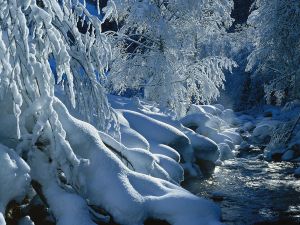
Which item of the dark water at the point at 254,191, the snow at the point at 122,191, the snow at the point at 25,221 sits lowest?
the dark water at the point at 254,191

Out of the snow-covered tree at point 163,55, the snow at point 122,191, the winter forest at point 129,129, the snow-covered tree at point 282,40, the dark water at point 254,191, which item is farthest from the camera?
the snow-covered tree at point 163,55

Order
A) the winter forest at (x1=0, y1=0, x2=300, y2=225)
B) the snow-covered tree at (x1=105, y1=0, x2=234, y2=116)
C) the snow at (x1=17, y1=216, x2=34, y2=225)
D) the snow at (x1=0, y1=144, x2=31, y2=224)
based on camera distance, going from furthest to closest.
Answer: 1. the snow-covered tree at (x1=105, y1=0, x2=234, y2=116)
2. the snow at (x1=17, y1=216, x2=34, y2=225)
3. the snow at (x1=0, y1=144, x2=31, y2=224)
4. the winter forest at (x1=0, y1=0, x2=300, y2=225)

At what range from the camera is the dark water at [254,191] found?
7016 mm

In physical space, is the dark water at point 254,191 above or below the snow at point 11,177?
below

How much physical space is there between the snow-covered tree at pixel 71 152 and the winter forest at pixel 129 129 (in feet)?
0.04

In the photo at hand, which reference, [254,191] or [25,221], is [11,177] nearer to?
[25,221]

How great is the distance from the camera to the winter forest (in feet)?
11.8

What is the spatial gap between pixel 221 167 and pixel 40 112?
28.2ft

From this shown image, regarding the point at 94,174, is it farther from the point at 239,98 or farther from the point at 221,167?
the point at 239,98

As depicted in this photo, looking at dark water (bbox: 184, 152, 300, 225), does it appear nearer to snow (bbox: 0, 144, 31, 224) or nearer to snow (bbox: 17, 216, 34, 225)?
snow (bbox: 17, 216, 34, 225)

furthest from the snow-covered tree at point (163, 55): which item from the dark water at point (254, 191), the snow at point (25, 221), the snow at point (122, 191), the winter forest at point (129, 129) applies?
the snow at point (25, 221)

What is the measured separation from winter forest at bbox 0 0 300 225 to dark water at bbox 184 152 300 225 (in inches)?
1.1

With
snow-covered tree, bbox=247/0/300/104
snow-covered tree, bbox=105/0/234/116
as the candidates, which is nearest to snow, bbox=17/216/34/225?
snow-covered tree, bbox=247/0/300/104

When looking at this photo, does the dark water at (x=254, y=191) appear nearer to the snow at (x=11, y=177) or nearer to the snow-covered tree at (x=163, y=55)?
the snow-covered tree at (x=163, y=55)
